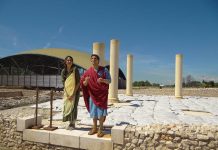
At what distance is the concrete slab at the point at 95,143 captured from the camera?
20.9 ft

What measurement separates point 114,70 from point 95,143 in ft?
35.4

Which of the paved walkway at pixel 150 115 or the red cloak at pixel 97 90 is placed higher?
the red cloak at pixel 97 90

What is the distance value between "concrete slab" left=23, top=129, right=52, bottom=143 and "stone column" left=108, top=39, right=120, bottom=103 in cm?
949

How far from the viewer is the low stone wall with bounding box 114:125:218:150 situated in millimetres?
5562

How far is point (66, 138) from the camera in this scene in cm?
679

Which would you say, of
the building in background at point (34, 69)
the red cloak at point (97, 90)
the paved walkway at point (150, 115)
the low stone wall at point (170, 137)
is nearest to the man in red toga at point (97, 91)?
the red cloak at point (97, 90)

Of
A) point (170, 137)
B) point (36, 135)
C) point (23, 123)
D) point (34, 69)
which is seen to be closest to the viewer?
point (170, 137)

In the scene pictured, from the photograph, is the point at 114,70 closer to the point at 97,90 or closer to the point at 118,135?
the point at 97,90

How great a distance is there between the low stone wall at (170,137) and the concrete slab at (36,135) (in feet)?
7.21

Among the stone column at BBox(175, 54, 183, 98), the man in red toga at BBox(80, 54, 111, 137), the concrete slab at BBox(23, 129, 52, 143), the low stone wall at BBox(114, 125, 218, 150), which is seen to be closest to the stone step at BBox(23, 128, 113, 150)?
the concrete slab at BBox(23, 129, 52, 143)

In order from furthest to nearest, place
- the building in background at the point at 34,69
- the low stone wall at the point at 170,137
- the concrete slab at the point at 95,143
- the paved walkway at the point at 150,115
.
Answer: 1. the building in background at the point at 34,69
2. the paved walkway at the point at 150,115
3. the concrete slab at the point at 95,143
4. the low stone wall at the point at 170,137

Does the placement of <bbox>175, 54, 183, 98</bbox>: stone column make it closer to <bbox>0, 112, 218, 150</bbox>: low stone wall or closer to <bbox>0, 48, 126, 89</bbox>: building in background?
<bbox>0, 112, 218, 150</bbox>: low stone wall

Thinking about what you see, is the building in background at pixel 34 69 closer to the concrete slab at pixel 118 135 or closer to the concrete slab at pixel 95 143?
the concrete slab at pixel 95 143

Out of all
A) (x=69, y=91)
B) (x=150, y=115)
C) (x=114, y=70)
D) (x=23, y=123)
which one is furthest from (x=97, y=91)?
(x=114, y=70)
